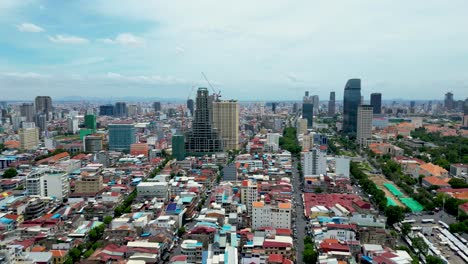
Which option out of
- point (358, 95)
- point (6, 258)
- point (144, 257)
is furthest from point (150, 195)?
point (358, 95)

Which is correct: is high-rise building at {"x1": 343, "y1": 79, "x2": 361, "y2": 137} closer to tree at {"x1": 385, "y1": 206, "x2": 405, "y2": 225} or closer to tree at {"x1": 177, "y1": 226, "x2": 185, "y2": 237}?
tree at {"x1": 385, "y1": 206, "x2": 405, "y2": 225}

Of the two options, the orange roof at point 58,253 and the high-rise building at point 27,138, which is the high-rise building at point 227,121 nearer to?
the high-rise building at point 27,138

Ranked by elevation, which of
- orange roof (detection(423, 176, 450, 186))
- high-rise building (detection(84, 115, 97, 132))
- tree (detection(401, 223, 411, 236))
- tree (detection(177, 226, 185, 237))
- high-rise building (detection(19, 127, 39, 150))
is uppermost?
high-rise building (detection(84, 115, 97, 132))

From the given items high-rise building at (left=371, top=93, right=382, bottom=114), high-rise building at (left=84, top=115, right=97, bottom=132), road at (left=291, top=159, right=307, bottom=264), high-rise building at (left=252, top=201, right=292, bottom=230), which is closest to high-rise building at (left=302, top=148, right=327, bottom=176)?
road at (left=291, top=159, right=307, bottom=264)

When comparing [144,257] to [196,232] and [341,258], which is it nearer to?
[196,232]

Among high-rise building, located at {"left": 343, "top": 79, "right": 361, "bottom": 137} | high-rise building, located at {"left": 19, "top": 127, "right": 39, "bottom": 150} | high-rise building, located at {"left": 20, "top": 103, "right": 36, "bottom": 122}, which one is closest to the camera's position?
high-rise building, located at {"left": 19, "top": 127, "right": 39, "bottom": 150}

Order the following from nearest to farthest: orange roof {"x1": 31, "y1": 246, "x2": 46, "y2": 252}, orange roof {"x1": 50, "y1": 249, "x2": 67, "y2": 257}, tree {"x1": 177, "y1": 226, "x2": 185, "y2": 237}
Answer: orange roof {"x1": 50, "y1": 249, "x2": 67, "y2": 257}
orange roof {"x1": 31, "y1": 246, "x2": 46, "y2": 252}
tree {"x1": 177, "y1": 226, "x2": 185, "y2": 237}

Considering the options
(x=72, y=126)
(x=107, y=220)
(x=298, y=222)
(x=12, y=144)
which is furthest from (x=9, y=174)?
(x=72, y=126)
